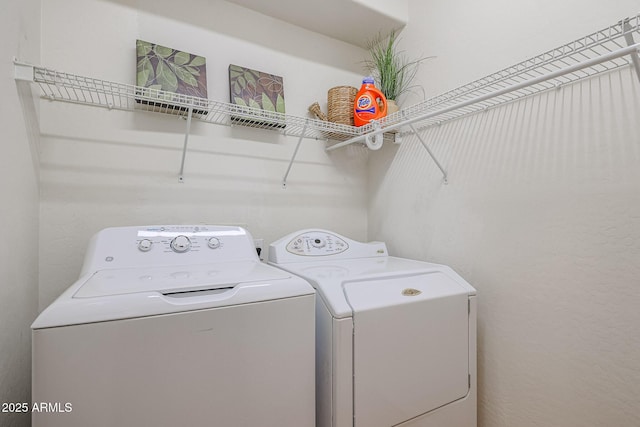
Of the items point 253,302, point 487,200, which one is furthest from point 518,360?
point 253,302

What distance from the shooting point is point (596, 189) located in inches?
41.3

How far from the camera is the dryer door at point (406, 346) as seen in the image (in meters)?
0.99

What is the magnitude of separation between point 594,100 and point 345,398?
1.30 m

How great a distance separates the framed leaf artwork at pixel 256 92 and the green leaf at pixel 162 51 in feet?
0.95

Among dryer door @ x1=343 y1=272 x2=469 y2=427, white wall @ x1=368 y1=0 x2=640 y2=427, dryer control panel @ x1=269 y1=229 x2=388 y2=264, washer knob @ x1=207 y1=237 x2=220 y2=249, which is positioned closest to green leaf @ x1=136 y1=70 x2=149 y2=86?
washer knob @ x1=207 y1=237 x2=220 y2=249

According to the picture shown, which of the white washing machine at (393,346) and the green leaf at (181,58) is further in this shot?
the green leaf at (181,58)

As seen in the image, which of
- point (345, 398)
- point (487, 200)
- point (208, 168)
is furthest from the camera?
point (208, 168)

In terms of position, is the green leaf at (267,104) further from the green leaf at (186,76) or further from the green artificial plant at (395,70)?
the green artificial plant at (395,70)

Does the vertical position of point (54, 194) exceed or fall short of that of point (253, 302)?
it exceeds it

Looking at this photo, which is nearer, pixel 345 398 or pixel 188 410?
pixel 188 410

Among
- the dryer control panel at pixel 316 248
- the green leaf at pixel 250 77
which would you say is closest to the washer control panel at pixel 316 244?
the dryer control panel at pixel 316 248

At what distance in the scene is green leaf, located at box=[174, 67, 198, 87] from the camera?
1401mm

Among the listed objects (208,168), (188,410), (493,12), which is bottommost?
(188,410)

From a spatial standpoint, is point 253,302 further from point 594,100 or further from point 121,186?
point 594,100
